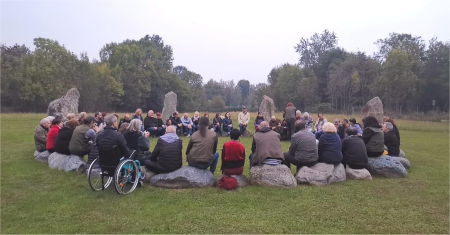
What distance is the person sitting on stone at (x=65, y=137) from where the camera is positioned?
8.11 metres

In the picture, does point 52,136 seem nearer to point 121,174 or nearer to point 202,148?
point 121,174

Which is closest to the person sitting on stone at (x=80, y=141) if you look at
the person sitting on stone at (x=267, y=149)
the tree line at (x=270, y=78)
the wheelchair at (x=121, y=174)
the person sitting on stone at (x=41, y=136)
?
the wheelchair at (x=121, y=174)

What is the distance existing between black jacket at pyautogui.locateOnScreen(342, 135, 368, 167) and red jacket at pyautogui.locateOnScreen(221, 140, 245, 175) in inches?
102

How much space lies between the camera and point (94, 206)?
5.39m

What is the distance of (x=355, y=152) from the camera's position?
7.32m

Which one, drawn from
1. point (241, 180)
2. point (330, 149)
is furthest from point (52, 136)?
point (330, 149)

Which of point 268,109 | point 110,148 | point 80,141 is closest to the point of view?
point 110,148

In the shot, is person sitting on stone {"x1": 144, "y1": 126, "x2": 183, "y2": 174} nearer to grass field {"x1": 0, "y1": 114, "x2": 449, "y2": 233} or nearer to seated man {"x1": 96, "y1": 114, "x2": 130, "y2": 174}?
grass field {"x1": 0, "y1": 114, "x2": 449, "y2": 233}

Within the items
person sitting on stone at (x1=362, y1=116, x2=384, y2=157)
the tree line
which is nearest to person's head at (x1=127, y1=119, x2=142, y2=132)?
person sitting on stone at (x1=362, y1=116, x2=384, y2=157)

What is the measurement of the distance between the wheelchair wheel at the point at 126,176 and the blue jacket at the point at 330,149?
13.0 feet

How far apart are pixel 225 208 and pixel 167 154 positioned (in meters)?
1.79

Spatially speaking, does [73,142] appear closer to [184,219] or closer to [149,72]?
[184,219]

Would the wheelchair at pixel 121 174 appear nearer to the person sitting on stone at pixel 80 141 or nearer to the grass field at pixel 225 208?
the grass field at pixel 225 208

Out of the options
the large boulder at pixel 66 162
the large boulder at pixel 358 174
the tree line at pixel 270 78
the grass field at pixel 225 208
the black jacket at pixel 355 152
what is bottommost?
the grass field at pixel 225 208
